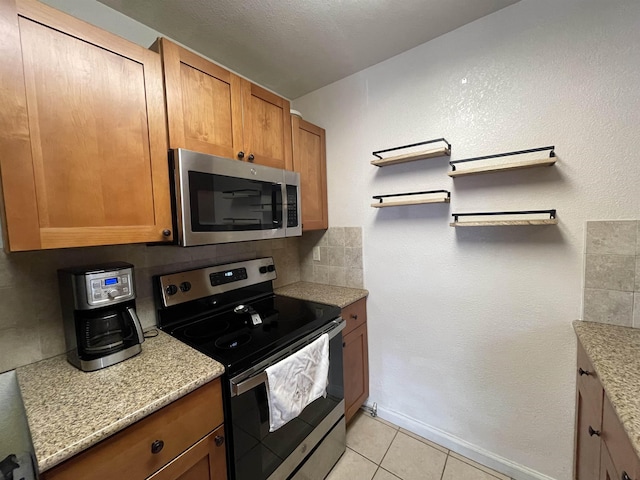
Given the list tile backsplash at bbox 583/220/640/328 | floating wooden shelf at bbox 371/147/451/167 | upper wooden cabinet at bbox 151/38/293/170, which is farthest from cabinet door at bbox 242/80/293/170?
tile backsplash at bbox 583/220/640/328

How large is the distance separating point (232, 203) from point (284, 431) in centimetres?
111

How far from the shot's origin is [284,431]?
1.23m

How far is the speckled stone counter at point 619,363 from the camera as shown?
681 millimetres

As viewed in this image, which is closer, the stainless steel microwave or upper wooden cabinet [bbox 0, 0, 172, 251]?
upper wooden cabinet [bbox 0, 0, 172, 251]

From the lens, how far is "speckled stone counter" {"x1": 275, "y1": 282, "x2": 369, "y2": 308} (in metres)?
1.72

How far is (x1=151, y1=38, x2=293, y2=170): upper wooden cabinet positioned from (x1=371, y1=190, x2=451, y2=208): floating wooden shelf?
26.9 inches

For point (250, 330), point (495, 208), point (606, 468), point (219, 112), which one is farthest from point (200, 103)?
point (606, 468)

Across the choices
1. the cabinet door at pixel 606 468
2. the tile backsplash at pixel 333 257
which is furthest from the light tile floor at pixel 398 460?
the tile backsplash at pixel 333 257

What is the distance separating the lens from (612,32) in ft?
3.70

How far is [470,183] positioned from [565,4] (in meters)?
0.85

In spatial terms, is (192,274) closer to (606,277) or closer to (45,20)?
(45,20)

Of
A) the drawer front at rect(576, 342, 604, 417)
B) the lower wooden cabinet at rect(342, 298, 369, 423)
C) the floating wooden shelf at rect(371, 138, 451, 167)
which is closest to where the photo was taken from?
the drawer front at rect(576, 342, 604, 417)

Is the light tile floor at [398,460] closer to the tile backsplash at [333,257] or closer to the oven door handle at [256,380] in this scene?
the oven door handle at [256,380]

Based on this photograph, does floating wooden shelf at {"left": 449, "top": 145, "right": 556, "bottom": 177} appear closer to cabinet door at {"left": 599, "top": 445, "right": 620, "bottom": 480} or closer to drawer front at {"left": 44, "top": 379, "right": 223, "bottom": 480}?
cabinet door at {"left": 599, "top": 445, "right": 620, "bottom": 480}
